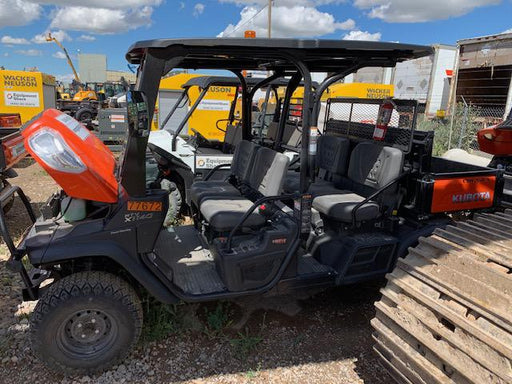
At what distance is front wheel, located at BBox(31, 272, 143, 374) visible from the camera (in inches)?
108

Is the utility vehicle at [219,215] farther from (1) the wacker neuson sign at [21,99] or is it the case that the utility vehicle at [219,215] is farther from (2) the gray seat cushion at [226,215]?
(1) the wacker neuson sign at [21,99]

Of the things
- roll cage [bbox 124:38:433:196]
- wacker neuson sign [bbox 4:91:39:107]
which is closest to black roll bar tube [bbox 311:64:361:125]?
roll cage [bbox 124:38:433:196]

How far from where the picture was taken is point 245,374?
9.91 ft

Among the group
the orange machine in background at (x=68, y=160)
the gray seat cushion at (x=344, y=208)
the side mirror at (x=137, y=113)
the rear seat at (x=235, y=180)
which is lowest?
the gray seat cushion at (x=344, y=208)

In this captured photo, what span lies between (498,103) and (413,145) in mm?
9619

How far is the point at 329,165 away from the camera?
4711mm

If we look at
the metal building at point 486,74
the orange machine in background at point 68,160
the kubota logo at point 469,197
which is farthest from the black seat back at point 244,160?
the metal building at point 486,74

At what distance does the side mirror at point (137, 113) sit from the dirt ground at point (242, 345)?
1430 mm

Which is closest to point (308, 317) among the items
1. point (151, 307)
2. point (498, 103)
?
point (151, 307)

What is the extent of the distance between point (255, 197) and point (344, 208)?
81 cm

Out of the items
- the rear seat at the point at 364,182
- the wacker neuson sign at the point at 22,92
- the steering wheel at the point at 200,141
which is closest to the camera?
the rear seat at the point at 364,182

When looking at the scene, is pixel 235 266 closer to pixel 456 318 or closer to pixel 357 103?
pixel 456 318

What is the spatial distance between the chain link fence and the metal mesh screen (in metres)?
6.13

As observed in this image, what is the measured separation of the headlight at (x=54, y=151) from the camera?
2.70m
